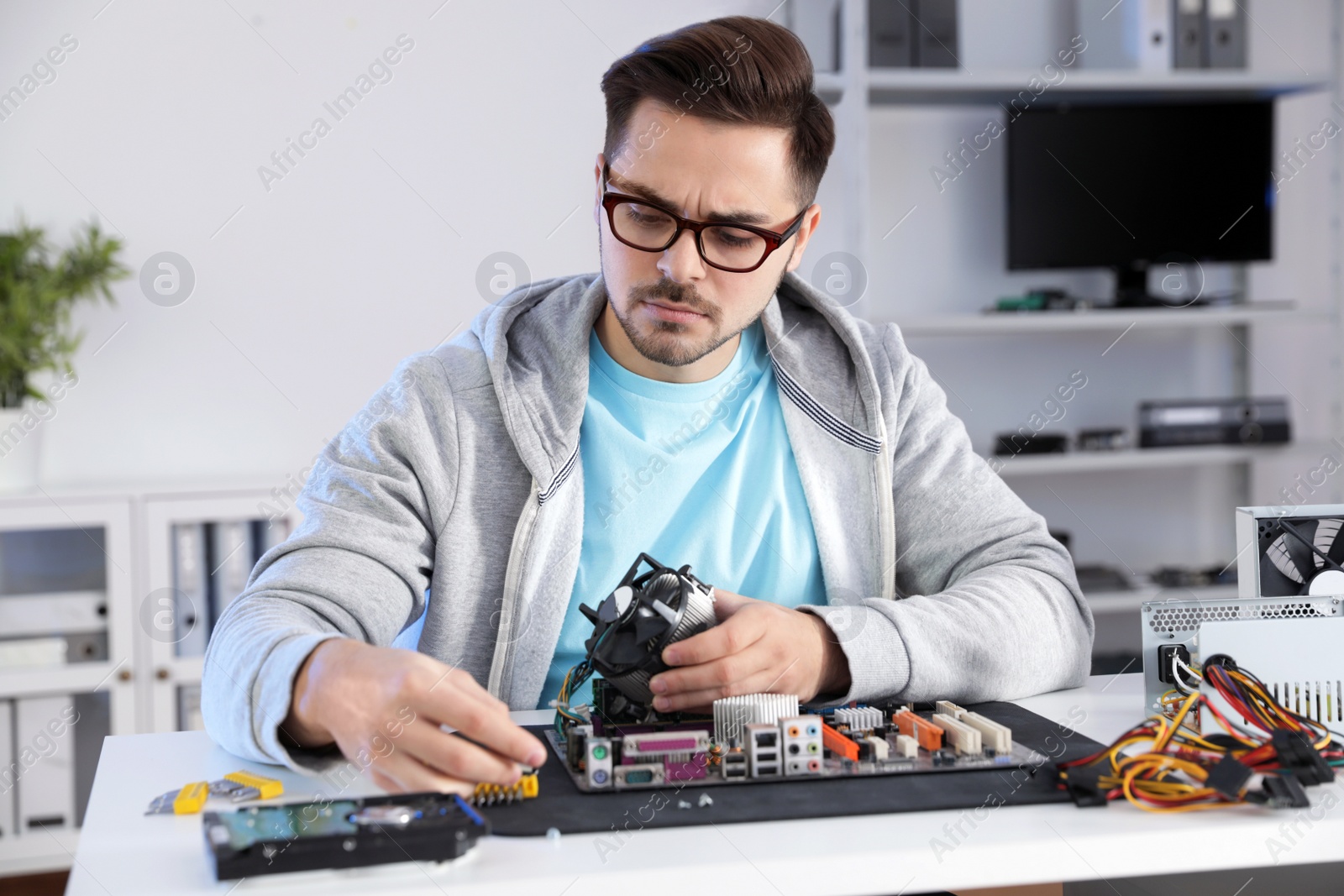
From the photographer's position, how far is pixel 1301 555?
3.46 ft

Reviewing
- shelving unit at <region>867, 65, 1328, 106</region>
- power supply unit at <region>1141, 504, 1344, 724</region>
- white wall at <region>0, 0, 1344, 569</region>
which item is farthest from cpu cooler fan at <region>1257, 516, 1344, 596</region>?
shelving unit at <region>867, 65, 1328, 106</region>

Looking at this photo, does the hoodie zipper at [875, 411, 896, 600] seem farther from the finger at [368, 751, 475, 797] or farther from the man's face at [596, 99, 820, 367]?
the finger at [368, 751, 475, 797]

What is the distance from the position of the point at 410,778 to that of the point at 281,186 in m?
2.24

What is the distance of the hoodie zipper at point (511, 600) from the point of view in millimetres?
1229

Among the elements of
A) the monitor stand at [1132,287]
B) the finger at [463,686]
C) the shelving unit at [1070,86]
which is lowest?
the finger at [463,686]

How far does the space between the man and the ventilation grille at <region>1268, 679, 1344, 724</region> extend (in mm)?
237

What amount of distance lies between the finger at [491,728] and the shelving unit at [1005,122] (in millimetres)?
2083

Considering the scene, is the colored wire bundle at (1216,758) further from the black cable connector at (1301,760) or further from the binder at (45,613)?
the binder at (45,613)

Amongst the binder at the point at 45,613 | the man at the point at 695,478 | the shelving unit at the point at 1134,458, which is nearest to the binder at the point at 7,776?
the binder at the point at 45,613

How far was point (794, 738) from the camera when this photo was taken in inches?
32.9

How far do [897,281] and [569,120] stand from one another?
0.92 metres

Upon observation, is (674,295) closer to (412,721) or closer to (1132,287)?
(412,721)

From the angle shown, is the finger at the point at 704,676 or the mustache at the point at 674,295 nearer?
the finger at the point at 704,676

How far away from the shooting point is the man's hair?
125 cm
